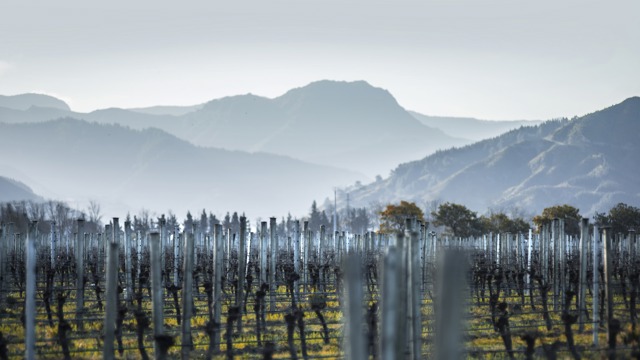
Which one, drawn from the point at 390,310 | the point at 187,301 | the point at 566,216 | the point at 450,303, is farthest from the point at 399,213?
the point at 450,303

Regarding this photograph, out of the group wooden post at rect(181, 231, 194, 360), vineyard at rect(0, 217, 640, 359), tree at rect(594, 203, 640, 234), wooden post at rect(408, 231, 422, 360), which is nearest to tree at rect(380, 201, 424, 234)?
tree at rect(594, 203, 640, 234)

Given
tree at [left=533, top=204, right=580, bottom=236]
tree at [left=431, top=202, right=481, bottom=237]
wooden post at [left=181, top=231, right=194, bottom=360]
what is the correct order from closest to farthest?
1. wooden post at [left=181, top=231, right=194, bottom=360]
2. tree at [left=533, top=204, right=580, bottom=236]
3. tree at [left=431, top=202, right=481, bottom=237]

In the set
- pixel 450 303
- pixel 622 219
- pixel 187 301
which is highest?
pixel 622 219

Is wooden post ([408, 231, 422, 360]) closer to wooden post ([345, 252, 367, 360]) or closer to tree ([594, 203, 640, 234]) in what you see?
wooden post ([345, 252, 367, 360])

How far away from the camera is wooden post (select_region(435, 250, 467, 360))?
6484 millimetres

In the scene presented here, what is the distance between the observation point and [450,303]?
651 cm

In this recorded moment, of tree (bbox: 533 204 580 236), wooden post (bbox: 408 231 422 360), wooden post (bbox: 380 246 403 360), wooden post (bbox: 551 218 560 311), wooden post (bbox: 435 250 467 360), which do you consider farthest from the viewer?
tree (bbox: 533 204 580 236)

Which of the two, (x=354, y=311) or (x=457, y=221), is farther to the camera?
(x=457, y=221)

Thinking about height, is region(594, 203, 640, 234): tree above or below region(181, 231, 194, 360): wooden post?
above

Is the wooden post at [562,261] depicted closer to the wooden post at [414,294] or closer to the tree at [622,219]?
the wooden post at [414,294]

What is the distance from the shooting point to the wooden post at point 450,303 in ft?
21.3

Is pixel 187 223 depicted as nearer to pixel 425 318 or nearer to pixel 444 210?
pixel 444 210

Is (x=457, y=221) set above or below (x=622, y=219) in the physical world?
below

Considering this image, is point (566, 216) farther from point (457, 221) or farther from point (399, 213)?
point (399, 213)
